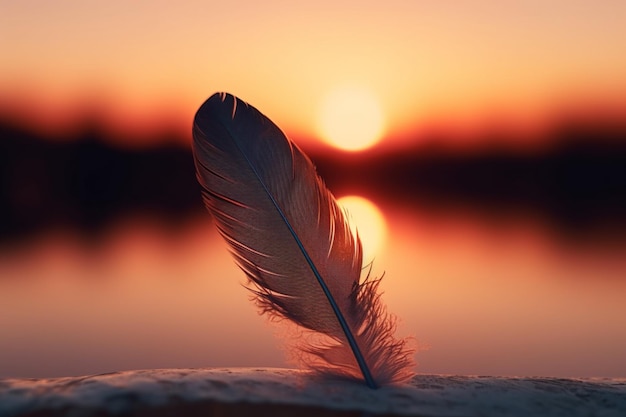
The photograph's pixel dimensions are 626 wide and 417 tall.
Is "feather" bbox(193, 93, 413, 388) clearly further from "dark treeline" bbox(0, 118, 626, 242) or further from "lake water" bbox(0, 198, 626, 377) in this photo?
"dark treeline" bbox(0, 118, 626, 242)

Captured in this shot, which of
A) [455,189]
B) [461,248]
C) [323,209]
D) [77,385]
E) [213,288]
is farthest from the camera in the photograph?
[455,189]

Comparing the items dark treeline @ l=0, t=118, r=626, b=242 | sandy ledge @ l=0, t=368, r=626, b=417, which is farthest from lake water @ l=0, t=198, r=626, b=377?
dark treeline @ l=0, t=118, r=626, b=242

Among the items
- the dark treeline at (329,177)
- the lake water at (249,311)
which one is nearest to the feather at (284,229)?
the lake water at (249,311)

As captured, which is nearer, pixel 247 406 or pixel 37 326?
pixel 247 406

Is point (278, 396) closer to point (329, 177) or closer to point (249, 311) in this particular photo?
point (249, 311)

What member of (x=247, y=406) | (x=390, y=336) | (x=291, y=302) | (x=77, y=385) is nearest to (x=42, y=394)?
(x=77, y=385)

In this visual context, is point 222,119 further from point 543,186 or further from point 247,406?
point 543,186
